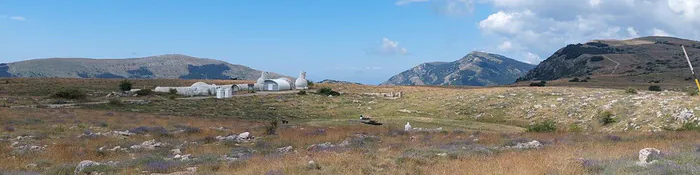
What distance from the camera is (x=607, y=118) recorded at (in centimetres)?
3519

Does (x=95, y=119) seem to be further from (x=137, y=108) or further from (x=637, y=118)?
(x=637, y=118)

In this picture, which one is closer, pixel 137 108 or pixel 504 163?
pixel 504 163

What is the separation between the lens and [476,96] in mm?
60188

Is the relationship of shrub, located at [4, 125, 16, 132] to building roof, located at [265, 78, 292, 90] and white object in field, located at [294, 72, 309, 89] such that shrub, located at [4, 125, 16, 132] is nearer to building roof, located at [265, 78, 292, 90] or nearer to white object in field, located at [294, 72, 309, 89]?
building roof, located at [265, 78, 292, 90]

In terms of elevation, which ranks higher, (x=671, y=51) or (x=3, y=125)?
(x=671, y=51)

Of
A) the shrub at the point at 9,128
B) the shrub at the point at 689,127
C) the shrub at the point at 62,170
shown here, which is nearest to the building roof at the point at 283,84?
the shrub at the point at 9,128

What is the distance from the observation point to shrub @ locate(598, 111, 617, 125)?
35.1 m

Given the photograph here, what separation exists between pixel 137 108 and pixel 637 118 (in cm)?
4586

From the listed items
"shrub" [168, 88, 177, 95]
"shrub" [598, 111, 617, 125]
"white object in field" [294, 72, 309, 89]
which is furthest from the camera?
"white object in field" [294, 72, 309, 89]

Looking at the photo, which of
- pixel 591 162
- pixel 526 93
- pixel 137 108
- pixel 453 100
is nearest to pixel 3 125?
pixel 137 108

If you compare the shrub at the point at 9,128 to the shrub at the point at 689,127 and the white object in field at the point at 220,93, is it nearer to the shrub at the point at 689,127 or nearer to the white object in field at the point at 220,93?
the white object in field at the point at 220,93

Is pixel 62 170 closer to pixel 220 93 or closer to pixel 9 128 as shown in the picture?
pixel 9 128

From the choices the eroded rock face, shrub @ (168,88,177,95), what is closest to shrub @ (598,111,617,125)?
the eroded rock face

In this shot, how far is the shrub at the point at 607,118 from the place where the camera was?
35062mm
